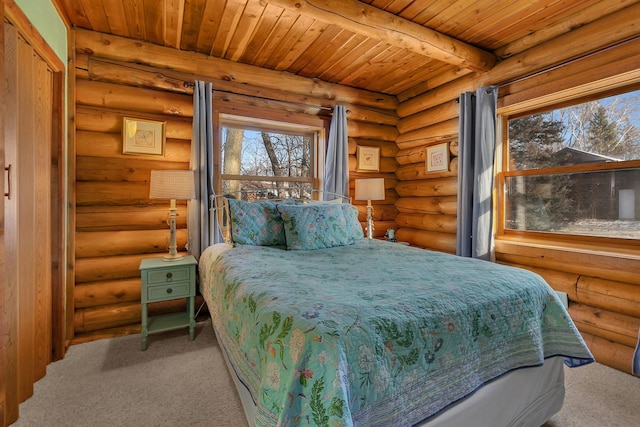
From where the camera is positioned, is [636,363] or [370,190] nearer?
[636,363]

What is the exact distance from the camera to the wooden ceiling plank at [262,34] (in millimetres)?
2406

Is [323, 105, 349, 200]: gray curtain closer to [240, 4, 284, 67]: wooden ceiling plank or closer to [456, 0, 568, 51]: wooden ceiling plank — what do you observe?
[240, 4, 284, 67]: wooden ceiling plank

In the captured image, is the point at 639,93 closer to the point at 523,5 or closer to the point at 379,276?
the point at 523,5

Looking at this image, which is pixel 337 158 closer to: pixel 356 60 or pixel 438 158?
pixel 356 60

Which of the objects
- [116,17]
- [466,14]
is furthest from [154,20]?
[466,14]

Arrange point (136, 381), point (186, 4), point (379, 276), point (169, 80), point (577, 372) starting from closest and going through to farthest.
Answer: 1. point (379, 276)
2. point (136, 381)
3. point (577, 372)
4. point (186, 4)
5. point (169, 80)

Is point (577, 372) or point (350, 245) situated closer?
point (577, 372)

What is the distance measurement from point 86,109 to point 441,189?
12.0ft

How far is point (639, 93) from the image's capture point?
2246 mm

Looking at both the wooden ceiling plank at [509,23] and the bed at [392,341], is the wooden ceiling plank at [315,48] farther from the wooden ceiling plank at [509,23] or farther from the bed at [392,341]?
the bed at [392,341]

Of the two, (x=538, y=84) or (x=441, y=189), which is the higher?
(x=538, y=84)

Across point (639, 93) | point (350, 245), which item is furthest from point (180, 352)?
point (639, 93)

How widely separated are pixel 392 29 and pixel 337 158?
146 cm

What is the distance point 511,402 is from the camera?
1.38 m
